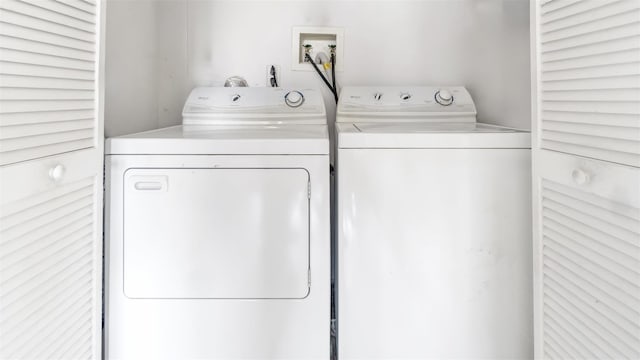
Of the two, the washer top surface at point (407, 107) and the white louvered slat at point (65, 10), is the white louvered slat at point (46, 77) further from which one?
the washer top surface at point (407, 107)

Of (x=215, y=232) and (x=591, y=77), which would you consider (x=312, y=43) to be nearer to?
(x=215, y=232)

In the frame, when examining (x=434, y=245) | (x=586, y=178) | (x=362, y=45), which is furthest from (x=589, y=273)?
(x=362, y=45)

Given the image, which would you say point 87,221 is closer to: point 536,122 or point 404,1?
point 536,122

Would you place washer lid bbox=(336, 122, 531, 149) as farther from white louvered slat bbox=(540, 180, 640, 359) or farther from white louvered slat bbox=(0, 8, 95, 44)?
white louvered slat bbox=(0, 8, 95, 44)

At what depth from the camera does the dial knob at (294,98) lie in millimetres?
1701

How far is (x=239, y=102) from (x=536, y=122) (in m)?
1.11

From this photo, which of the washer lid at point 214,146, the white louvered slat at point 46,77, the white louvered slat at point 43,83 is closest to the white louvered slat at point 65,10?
the white louvered slat at point 46,77

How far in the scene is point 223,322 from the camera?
1138 mm

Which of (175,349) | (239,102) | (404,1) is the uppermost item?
(404,1)

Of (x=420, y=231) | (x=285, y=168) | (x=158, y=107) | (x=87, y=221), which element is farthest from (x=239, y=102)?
(x=420, y=231)

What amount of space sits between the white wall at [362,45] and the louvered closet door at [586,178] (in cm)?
94

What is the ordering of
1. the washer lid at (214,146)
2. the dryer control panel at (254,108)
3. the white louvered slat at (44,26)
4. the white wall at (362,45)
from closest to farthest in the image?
the white louvered slat at (44,26)
the washer lid at (214,146)
the dryer control panel at (254,108)
the white wall at (362,45)

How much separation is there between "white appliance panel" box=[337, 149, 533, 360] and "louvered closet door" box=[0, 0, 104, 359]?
2.16 feet

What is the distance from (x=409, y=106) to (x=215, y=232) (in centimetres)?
104
